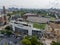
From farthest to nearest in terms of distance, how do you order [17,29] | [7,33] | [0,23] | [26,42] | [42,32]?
[0,23] → [17,29] → [42,32] → [7,33] → [26,42]

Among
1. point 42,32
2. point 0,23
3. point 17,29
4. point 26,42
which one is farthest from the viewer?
point 0,23

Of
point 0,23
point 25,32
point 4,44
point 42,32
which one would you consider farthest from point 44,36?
point 0,23

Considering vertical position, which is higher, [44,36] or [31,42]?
[31,42]

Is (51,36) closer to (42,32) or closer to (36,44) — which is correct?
(42,32)

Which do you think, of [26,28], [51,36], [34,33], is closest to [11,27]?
[26,28]

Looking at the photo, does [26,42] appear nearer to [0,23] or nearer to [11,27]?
[11,27]

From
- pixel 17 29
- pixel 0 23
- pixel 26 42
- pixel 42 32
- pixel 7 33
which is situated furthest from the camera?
pixel 0 23

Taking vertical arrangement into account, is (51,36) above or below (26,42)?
below

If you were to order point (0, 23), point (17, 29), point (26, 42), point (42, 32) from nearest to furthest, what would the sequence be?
point (26, 42) < point (42, 32) < point (17, 29) < point (0, 23)

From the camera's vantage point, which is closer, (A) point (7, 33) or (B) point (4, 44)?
(B) point (4, 44)
